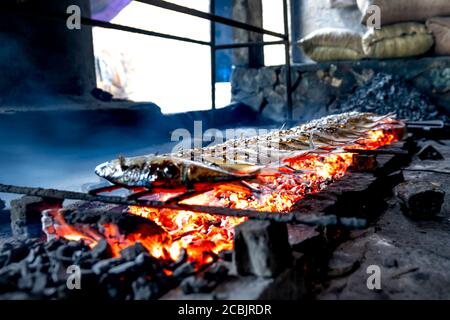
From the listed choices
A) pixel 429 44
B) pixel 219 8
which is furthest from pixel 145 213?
pixel 219 8

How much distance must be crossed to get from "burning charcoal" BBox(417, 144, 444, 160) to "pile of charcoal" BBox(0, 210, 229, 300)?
12.5 ft

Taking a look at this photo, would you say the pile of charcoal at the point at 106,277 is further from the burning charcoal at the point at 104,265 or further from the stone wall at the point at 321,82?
the stone wall at the point at 321,82

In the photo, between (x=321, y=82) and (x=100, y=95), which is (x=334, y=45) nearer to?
(x=321, y=82)

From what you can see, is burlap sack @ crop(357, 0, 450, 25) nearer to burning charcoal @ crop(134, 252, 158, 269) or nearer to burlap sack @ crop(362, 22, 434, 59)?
burlap sack @ crop(362, 22, 434, 59)

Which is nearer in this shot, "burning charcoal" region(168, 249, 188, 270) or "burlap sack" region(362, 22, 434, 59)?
"burning charcoal" region(168, 249, 188, 270)

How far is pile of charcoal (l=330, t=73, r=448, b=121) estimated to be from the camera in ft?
20.8

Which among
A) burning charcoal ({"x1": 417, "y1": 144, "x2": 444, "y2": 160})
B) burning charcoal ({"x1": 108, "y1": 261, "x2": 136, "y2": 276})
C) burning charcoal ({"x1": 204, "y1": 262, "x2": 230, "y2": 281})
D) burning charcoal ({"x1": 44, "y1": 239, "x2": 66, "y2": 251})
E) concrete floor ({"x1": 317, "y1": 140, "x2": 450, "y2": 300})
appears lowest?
concrete floor ({"x1": 317, "y1": 140, "x2": 450, "y2": 300})

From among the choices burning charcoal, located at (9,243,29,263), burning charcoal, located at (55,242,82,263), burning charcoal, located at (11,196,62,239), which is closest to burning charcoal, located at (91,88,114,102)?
burning charcoal, located at (11,196,62,239)

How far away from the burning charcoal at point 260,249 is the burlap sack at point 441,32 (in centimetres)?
670

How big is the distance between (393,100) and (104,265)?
6.47 m

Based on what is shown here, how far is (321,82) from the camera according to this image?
773 centimetres

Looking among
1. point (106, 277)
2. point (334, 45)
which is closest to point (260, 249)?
point (106, 277)
